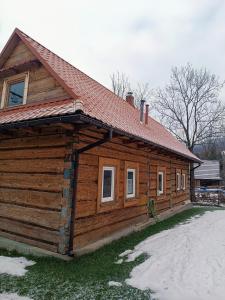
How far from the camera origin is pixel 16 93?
8297mm

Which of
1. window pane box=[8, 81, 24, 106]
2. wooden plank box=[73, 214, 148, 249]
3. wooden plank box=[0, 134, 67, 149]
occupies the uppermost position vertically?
window pane box=[8, 81, 24, 106]

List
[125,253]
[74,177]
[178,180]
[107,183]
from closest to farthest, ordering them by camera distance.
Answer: [74,177] → [125,253] → [107,183] → [178,180]

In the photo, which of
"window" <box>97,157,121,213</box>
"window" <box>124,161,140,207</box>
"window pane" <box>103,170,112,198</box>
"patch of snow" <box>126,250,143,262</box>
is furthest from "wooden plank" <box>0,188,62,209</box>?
"window" <box>124,161,140,207</box>

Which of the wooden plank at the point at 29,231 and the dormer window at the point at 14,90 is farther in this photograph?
the dormer window at the point at 14,90

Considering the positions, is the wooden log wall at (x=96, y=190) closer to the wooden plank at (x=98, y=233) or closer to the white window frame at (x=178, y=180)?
the wooden plank at (x=98, y=233)

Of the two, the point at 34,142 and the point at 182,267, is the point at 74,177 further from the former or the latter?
the point at 182,267

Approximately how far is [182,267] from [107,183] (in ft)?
9.74

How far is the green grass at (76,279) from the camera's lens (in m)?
4.04

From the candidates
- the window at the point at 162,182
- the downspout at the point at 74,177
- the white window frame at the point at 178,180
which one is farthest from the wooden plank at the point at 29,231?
the white window frame at the point at 178,180

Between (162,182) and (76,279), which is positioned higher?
(162,182)

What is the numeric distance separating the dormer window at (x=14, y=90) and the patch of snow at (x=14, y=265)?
14.9ft

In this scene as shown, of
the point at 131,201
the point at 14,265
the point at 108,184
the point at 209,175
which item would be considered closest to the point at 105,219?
the point at 108,184

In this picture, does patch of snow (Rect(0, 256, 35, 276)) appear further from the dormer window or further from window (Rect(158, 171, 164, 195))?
window (Rect(158, 171, 164, 195))

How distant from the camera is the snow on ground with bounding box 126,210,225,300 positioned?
4.04 m
